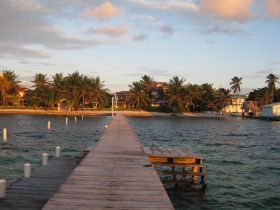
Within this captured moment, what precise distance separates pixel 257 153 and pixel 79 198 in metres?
30.0

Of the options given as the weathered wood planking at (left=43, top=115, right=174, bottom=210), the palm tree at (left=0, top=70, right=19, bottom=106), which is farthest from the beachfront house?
the weathered wood planking at (left=43, top=115, right=174, bottom=210)

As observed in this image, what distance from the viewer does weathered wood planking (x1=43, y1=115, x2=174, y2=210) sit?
906cm

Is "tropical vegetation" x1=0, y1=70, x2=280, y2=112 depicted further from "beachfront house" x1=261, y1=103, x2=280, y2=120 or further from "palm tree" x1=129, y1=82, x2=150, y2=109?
"beachfront house" x1=261, y1=103, x2=280, y2=120

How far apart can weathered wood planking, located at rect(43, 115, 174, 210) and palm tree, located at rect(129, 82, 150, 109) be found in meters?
127

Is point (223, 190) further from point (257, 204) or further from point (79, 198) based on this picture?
point (79, 198)

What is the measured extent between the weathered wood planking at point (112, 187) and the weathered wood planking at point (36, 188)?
1.63 m

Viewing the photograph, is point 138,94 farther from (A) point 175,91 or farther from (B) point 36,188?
(B) point 36,188

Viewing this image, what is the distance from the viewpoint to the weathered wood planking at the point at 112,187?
906 centimetres

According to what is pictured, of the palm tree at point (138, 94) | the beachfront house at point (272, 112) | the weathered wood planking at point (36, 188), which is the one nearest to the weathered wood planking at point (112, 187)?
the weathered wood planking at point (36, 188)

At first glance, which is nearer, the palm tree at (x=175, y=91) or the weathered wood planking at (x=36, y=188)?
the weathered wood planking at (x=36, y=188)

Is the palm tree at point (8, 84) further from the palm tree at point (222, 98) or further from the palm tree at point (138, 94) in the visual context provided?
the palm tree at point (222, 98)

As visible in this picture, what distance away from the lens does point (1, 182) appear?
13039mm

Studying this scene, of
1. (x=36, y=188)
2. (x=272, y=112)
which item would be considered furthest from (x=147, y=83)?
(x=36, y=188)

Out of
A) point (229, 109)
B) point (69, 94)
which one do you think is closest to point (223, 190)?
point (69, 94)
